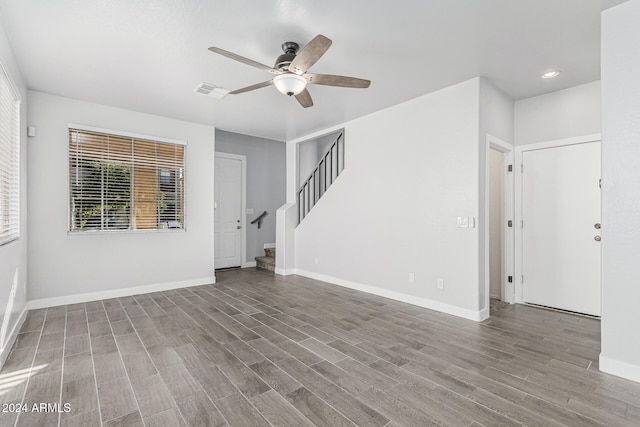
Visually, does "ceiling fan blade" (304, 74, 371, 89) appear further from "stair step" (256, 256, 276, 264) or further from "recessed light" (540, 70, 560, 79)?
"stair step" (256, 256, 276, 264)

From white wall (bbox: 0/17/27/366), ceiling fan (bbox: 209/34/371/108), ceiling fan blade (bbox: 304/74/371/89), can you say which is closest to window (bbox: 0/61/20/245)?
white wall (bbox: 0/17/27/366)

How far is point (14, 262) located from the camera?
3137 millimetres

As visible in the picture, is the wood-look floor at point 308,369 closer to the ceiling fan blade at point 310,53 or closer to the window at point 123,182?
the window at point 123,182

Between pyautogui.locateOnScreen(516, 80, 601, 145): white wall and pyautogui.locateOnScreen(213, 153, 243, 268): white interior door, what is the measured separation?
5.18 m

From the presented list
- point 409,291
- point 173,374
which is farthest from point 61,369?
point 409,291

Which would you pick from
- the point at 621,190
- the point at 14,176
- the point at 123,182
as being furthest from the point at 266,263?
the point at 621,190

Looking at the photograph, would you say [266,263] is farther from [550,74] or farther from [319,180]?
[550,74]

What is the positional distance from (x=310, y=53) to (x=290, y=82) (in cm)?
40

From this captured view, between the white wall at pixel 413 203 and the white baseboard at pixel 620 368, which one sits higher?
the white wall at pixel 413 203

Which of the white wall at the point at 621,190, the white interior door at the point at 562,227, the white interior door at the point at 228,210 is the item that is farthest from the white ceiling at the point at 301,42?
the white interior door at the point at 228,210

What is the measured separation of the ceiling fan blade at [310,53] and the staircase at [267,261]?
15.2ft

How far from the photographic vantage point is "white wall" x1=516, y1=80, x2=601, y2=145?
3.67 meters

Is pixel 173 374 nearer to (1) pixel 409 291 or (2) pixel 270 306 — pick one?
(2) pixel 270 306

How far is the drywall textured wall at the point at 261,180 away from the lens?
6.95 metres
